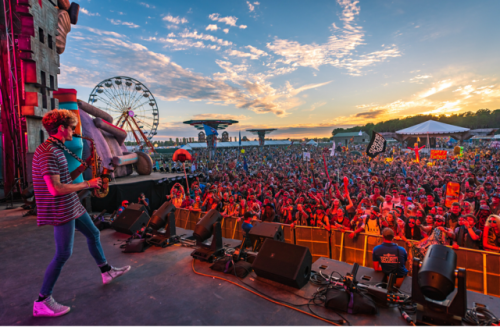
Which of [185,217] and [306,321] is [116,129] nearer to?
[185,217]

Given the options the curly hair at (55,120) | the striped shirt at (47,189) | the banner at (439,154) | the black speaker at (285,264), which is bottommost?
the black speaker at (285,264)

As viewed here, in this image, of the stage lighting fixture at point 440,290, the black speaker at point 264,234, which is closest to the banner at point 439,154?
the black speaker at point 264,234

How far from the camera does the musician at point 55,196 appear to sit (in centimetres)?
249

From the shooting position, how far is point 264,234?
13.5 feet

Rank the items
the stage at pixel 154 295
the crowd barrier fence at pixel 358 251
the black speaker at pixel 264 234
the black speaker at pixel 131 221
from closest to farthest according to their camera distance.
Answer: the stage at pixel 154 295
the black speaker at pixel 264 234
the crowd barrier fence at pixel 358 251
the black speaker at pixel 131 221

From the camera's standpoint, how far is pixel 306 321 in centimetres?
256

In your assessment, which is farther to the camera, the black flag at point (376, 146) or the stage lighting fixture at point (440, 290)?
→ the black flag at point (376, 146)

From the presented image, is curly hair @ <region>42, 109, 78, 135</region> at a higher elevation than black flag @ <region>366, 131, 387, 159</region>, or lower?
higher

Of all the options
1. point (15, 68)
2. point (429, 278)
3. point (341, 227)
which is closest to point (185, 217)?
point (341, 227)

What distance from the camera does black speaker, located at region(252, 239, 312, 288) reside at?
3115 millimetres

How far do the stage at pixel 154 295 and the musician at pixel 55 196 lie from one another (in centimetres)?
24

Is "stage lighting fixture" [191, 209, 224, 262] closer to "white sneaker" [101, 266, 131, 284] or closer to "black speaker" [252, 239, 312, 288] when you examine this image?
"black speaker" [252, 239, 312, 288]

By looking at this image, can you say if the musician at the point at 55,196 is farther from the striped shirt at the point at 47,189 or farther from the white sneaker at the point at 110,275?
the white sneaker at the point at 110,275

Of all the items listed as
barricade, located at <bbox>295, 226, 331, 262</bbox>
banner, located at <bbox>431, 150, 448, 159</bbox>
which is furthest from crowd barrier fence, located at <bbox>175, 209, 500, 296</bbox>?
banner, located at <bbox>431, 150, 448, 159</bbox>
